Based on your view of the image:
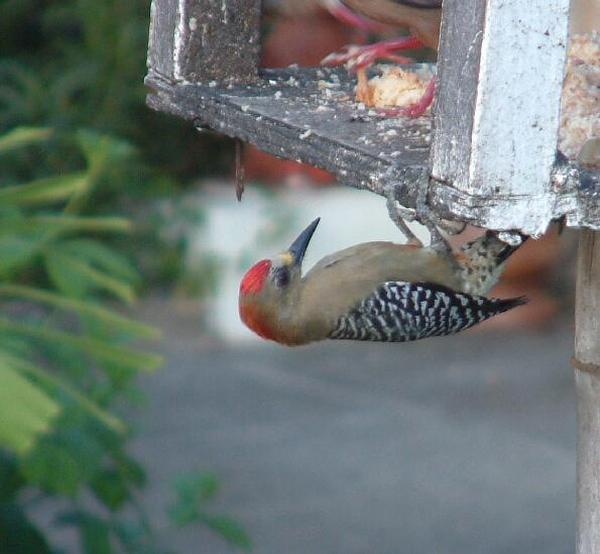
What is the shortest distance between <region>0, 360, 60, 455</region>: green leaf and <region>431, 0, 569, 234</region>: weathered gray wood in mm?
1286

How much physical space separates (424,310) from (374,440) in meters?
3.44

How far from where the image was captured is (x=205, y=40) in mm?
3152

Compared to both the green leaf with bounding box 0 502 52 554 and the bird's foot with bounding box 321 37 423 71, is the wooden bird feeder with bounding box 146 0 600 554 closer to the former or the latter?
the bird's foot with bounding box 321 37 423 71

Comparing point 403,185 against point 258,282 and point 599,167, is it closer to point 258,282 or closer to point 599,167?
point 599,167

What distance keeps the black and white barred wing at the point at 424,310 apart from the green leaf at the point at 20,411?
1.03 m

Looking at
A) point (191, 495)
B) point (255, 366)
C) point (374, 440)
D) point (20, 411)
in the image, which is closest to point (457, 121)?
point (20, 411)

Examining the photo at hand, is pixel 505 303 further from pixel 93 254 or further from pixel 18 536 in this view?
pixel 18 536

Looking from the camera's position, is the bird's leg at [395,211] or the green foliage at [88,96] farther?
the green foliage at [88,96]

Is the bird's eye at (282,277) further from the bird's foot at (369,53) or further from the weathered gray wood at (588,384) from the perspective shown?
the weathered gray wood at (588,384)

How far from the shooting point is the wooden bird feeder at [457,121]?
202 cm

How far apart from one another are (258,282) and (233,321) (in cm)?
418

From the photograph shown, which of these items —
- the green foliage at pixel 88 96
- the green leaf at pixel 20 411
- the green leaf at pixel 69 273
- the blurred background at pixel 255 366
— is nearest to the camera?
the green leaf at pixel 20 411

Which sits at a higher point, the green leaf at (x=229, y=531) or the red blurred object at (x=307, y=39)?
the red blurred object at (x=307, y=39)

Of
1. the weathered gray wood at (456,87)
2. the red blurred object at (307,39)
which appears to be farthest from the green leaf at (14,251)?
the red blurred object at (307,39)
